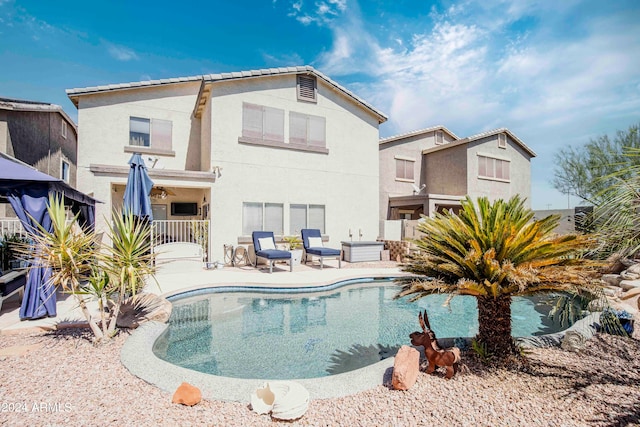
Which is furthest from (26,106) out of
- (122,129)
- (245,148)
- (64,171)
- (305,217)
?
(305,217)

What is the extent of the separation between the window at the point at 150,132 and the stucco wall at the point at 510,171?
1859 cm

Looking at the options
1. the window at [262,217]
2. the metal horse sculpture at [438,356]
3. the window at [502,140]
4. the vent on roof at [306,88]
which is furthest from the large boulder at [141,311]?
the window at [502,140]

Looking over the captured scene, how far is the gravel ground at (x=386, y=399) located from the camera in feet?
11.4

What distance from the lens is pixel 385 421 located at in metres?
3.50

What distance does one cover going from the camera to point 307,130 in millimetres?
16578

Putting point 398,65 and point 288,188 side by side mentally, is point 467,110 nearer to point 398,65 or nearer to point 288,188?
point 398,65

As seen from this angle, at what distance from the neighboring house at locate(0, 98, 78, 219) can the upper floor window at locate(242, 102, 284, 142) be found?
9682mm

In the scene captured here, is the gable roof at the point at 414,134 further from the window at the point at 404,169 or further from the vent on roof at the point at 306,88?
the vent on roof at the point at 306,88

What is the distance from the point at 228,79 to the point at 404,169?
A: 13905mm

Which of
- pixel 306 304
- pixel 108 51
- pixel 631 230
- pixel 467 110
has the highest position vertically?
pixel 108 51

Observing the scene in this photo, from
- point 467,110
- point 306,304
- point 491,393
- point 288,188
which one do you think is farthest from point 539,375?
point 467,110

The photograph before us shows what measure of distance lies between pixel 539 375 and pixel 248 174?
42.6ft

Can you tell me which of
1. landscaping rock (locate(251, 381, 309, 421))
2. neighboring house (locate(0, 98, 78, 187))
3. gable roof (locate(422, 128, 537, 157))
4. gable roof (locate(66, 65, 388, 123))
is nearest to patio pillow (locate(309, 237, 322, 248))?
gable roof (locate(66, 65, 388, 123))

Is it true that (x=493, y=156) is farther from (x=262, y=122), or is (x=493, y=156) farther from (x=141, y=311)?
(x=141, y=311)
